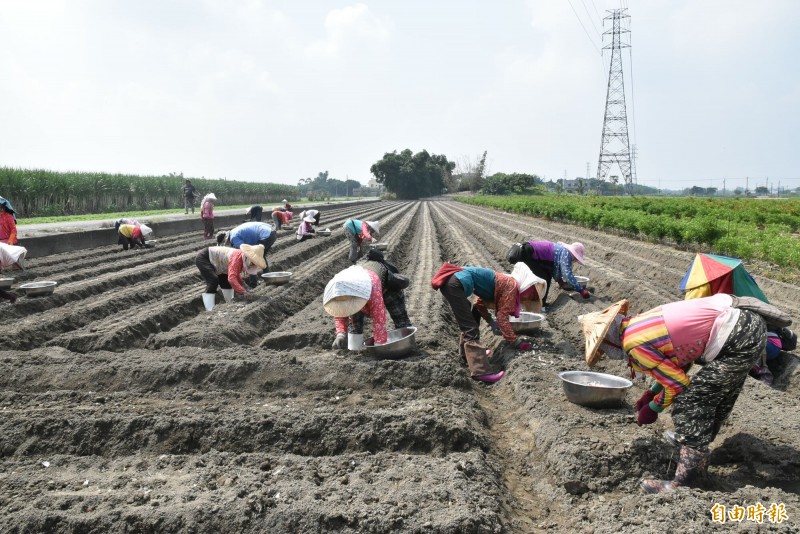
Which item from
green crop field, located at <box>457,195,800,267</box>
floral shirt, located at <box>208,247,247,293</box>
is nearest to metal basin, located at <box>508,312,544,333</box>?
floral shirt, located at <box>208,247,247,293</box>

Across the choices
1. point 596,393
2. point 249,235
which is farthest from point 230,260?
point 596,393

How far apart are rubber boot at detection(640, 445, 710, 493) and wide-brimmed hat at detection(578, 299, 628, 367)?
0.77 metres

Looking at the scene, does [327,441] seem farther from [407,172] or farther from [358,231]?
[407,172]

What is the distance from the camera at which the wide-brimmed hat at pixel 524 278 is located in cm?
601

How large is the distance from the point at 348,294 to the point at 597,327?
2.51 meters

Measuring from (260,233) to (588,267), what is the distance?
22.3 feet

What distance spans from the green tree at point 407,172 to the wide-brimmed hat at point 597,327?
240 feet

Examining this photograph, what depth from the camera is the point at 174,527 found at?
3121mm

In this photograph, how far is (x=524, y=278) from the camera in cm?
614

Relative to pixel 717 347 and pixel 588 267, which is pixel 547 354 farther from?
pixel 588 267

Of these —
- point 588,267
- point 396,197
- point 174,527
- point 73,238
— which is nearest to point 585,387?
point 174,527

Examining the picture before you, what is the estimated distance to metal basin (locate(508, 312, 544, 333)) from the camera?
6.62m

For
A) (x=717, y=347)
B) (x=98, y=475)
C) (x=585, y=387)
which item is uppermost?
(x=717, y=347)

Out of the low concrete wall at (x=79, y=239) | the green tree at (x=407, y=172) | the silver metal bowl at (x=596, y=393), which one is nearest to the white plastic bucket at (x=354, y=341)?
the silver metal bowl at (x=596, y=393)
